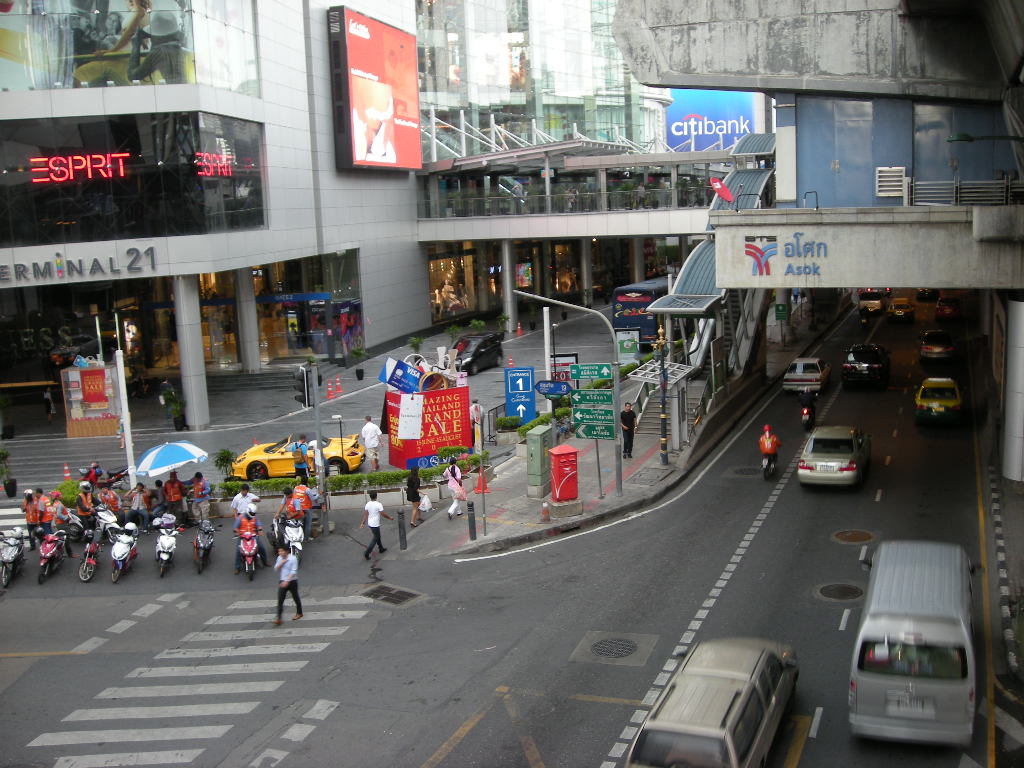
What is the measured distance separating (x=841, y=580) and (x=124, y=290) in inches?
1599

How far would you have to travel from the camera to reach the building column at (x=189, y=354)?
39.8 m

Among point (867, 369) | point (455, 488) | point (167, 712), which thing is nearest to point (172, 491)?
point (455, 488)

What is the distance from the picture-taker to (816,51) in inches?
1082

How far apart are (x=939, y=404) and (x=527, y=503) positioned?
14.9m

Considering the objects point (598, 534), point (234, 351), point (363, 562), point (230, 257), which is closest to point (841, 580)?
point (598, 534)

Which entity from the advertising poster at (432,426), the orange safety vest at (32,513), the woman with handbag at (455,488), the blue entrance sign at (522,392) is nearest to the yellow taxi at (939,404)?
the blue entrance sign at (522,392)

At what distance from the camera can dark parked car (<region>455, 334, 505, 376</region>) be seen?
162 ft

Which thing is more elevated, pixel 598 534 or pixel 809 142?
pixel 809 142

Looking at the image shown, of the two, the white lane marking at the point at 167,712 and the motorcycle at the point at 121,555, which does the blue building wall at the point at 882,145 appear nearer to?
the motorcycle at the point at 121,555

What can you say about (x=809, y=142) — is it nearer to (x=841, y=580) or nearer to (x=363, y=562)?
(x=841, y=580)

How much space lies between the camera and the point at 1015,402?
25953 mm

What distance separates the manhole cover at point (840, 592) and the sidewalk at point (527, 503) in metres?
7.00

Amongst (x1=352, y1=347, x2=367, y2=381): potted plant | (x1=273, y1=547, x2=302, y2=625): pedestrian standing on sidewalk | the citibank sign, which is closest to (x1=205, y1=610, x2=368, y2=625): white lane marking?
(x1=273, y1=547, x2=302, y2=625): pedestrian standing on sidewalk

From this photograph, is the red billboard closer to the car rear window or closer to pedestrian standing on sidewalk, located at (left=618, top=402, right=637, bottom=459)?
pedestrian standing on sidewalk, located at (left=618, top=402, right=637, bottom=459)
